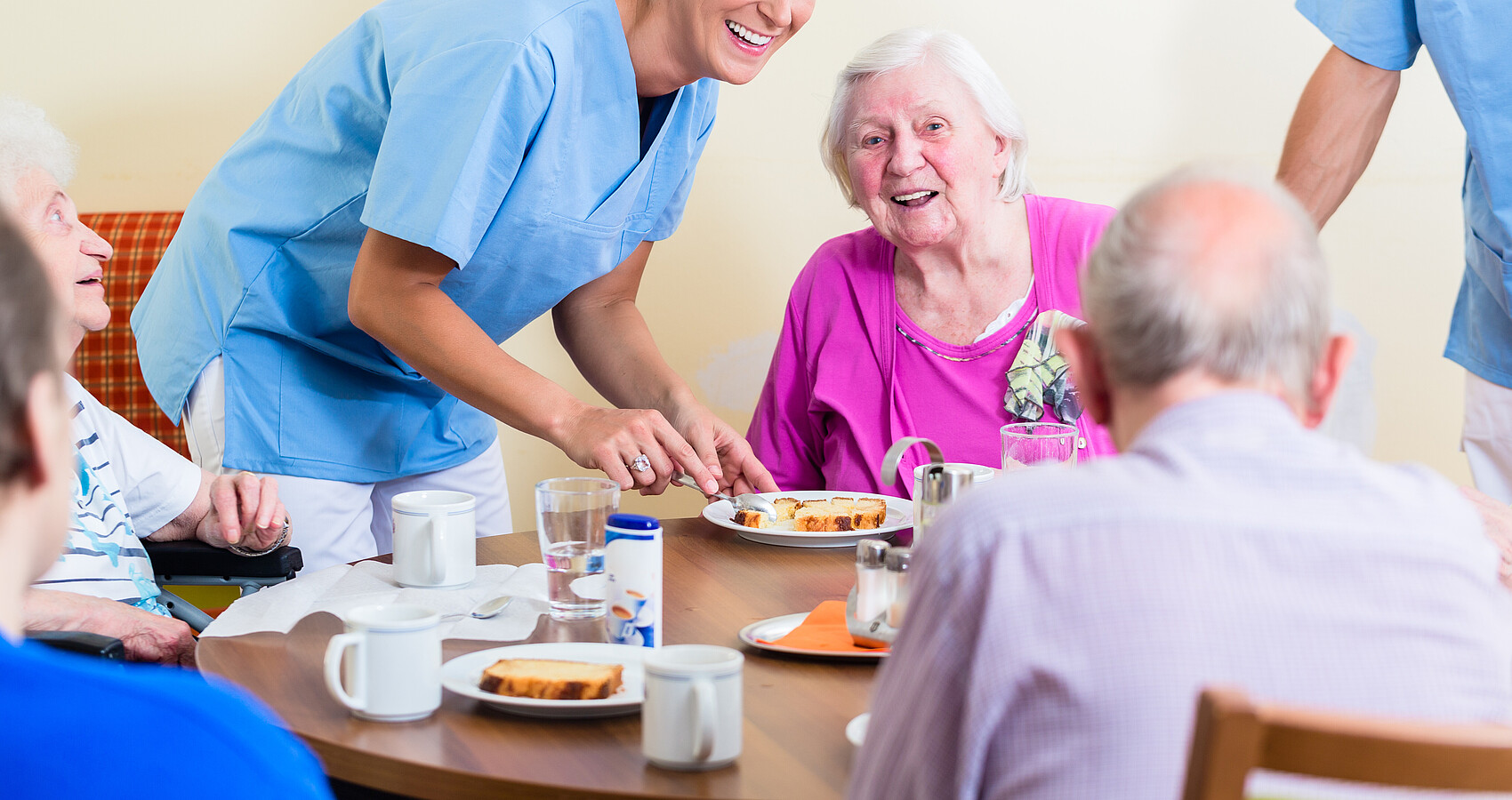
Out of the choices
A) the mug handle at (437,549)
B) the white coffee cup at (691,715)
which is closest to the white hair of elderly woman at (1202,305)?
the white coffee cup at (691,715)

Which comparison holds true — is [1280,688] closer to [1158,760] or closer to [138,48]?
[1158,760]

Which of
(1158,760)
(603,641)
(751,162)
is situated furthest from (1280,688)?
(751,162)

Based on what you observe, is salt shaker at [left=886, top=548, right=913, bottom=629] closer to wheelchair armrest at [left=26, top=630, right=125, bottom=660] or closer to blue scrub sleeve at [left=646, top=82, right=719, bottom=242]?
wheelchair armrest at [left=26, top=630, right=125, bottom=660]

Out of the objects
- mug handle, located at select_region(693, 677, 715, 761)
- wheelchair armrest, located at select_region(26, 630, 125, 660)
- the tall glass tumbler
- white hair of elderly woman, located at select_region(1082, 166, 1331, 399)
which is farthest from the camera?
the tall glass tumbler

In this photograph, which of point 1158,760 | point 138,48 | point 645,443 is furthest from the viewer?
point 138,48

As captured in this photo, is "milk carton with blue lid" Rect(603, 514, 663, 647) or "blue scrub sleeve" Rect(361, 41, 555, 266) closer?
"milk carton with blue lid" Rect(603, 514, 663, 647)

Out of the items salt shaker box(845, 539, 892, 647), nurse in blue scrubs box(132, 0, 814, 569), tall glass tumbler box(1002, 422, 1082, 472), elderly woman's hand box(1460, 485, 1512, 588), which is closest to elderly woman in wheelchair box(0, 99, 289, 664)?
nurse in blue scrubs box(132, 0, 814, 569)

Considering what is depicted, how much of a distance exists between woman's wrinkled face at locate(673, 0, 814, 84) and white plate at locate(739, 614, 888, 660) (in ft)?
2.80

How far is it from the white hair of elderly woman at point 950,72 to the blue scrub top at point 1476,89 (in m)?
0.52

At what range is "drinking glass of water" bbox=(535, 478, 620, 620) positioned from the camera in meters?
1.24

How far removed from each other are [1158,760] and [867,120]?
4.93 feet

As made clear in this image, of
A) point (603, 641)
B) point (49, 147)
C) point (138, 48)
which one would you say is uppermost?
point (138, 48)

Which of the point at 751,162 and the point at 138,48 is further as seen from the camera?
the point at 751,162

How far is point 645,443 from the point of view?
153 cm
